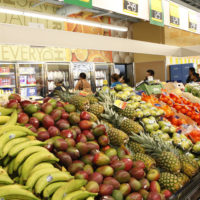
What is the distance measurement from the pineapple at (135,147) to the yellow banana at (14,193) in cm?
123

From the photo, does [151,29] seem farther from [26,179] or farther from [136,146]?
[26,179]

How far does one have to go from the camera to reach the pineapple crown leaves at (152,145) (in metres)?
2.16

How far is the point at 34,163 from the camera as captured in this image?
55.1 inches

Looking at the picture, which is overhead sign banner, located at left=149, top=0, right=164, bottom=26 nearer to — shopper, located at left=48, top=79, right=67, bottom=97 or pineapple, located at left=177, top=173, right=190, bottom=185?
shopper, located at left=48, top=79, right=67, bottom=97

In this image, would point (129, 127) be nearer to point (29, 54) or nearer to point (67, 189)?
point (67, 189)

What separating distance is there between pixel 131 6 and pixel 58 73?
4.41 metres

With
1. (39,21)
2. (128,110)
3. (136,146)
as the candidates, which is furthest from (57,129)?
(39,21)

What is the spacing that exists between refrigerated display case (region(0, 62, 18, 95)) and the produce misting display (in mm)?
4568

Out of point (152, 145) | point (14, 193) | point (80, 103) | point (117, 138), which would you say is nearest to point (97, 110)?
point (80, 103)

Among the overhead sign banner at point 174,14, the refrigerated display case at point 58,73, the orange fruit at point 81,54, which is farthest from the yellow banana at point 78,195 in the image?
the orange fruit at point 81,54

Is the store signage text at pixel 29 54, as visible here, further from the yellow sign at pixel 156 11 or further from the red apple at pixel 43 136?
the red apple at pixel 43 136

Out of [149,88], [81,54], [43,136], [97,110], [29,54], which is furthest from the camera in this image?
[81,54]

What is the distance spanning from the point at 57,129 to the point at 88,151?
312mm

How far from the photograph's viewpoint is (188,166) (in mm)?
2053
